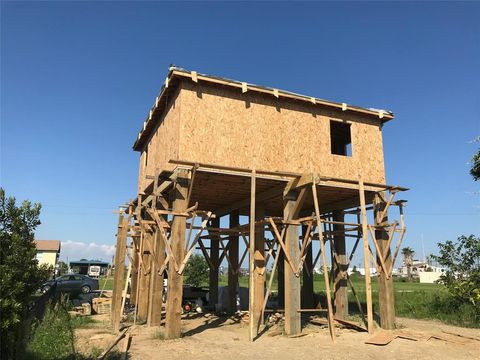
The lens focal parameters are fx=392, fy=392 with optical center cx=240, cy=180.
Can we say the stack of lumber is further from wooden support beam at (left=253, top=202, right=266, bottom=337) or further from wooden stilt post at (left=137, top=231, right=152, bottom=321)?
wooden support beam at (left=253, top=202, right=266, bottom=337)

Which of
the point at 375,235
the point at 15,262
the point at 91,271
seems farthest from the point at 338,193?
the point at 91,271

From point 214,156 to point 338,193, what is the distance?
5794 mm

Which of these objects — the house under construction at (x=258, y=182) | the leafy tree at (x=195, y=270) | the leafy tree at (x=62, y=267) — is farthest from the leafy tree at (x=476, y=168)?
the leafy tree at (x=62, y=267)

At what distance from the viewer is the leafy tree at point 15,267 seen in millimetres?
8523

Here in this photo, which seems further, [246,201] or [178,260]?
[246,201]

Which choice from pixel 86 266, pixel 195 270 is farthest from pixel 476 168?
pixel 86 266

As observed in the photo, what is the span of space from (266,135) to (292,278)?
16.3ft

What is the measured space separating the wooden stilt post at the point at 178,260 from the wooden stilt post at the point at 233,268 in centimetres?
557

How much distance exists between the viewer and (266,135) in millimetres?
13789

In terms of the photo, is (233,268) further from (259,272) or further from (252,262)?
(252,262)

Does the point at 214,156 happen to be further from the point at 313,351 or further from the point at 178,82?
the point at 313,351

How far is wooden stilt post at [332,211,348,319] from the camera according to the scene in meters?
16.5

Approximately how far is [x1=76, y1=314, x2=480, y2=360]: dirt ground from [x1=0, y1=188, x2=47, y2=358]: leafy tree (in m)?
1.81

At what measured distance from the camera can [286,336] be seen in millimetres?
12516
